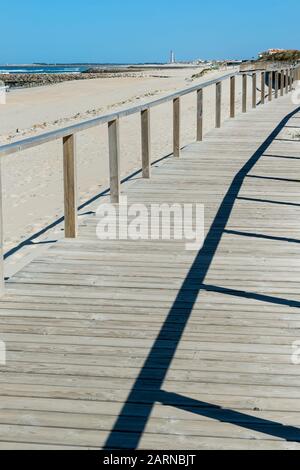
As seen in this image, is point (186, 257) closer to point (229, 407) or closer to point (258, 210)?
point (258, 210)

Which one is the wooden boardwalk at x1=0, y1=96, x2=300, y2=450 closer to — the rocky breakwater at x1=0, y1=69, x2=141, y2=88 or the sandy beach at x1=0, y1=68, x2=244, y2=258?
the sandy beach at x1=0, y1=68, x2=244, y2=258

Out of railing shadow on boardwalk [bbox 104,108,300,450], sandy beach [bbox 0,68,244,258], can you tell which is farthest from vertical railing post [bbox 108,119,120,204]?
railing shadow on boardwalk [bbox 104,108,300,450]

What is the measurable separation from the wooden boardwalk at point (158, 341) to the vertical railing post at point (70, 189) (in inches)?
6.1

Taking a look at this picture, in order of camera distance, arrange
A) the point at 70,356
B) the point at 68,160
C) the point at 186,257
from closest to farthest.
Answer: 1. the point at 70,356
2. the point at 186,257
3. the point at 68,160

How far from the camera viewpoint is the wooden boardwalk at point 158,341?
329 centimetres

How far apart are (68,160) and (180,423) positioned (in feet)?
11.7

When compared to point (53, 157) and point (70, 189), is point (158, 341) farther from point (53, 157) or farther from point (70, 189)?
point (53, 157)

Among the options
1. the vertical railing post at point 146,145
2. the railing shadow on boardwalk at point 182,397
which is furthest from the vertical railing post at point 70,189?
the vertical railing post at point 146,145

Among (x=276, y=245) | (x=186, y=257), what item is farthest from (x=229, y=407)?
(x=276, y=245)

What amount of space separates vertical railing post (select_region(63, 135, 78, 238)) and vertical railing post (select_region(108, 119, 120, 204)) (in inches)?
51.5

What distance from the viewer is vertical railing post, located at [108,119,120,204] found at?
7.86 metres

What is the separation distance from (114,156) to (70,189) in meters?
1.37

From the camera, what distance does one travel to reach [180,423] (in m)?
3.31

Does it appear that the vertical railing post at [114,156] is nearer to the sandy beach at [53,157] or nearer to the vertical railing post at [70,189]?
the sandy beach at [53,157]
